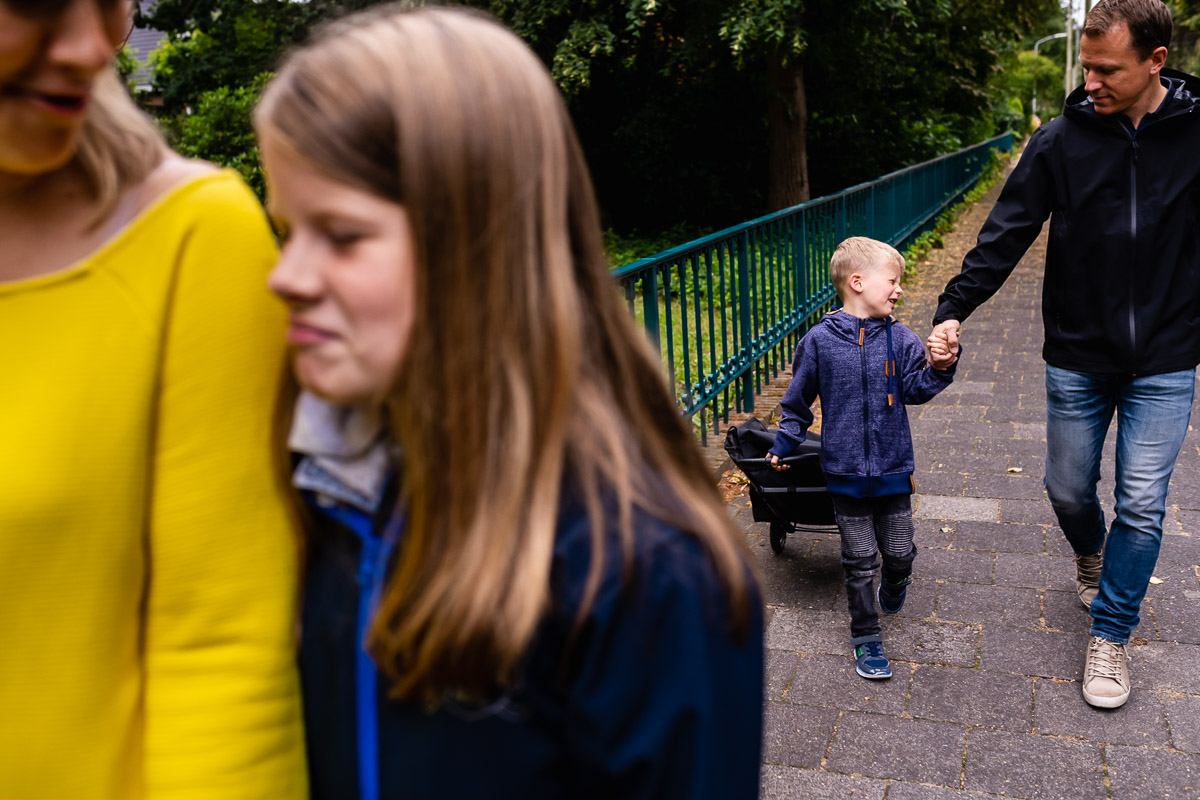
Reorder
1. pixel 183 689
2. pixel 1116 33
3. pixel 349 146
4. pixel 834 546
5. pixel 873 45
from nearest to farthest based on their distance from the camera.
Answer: pixel 349 146
pixel 183 689
pixel 1116 33
pixel 834 546
pixel 873 45

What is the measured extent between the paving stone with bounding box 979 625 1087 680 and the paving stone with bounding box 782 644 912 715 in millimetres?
314

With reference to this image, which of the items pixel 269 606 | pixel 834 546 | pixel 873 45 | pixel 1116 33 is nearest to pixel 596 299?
pixel 269 606

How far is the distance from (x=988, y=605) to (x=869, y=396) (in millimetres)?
1050

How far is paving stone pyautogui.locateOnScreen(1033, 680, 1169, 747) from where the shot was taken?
11.0ft

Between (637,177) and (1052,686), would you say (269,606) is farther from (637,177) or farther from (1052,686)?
(637,177)

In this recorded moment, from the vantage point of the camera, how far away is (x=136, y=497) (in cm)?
109

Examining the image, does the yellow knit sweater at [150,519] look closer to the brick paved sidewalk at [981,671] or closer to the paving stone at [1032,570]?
the brick paved sidewalk at [981,671]

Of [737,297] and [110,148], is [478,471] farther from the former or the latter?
[737,297]

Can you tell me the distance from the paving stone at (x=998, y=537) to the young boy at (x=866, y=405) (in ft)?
3.40

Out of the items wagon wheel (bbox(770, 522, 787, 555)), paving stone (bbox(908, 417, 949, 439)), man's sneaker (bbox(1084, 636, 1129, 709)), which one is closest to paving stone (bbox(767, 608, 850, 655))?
wagon wheel (bbox(770, 522, 787, 555))

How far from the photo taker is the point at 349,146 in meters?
0.97

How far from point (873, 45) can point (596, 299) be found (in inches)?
585

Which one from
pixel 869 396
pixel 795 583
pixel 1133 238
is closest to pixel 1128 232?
pixel 1133 238

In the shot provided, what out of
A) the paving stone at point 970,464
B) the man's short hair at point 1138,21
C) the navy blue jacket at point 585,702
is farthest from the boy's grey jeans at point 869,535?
the navy blue jacket at point 585,702
